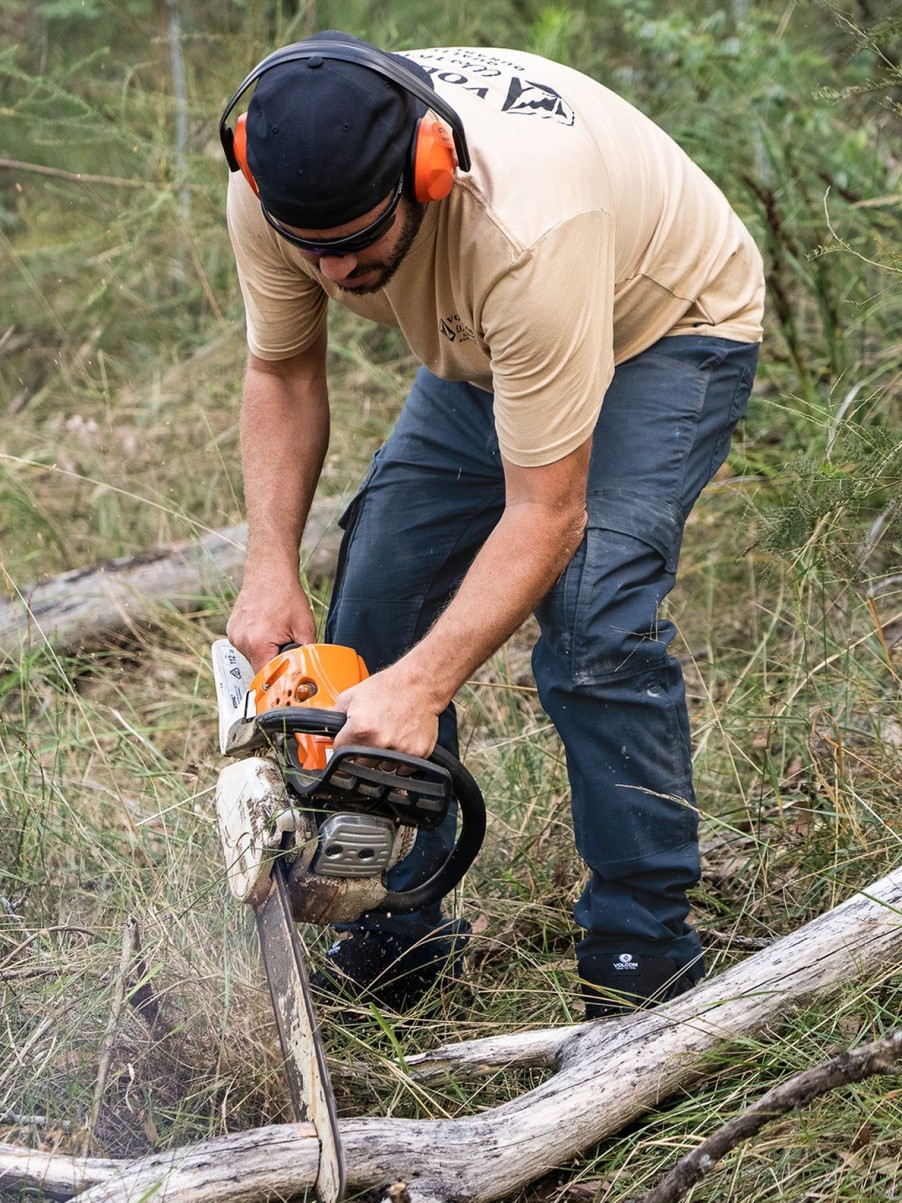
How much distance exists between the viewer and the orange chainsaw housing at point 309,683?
206 centimetres

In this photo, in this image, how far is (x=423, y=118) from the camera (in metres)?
1.92

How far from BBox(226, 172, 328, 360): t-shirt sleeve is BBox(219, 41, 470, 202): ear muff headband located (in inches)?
15.3

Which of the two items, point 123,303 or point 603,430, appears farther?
point 123,303

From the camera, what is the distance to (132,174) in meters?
6.08

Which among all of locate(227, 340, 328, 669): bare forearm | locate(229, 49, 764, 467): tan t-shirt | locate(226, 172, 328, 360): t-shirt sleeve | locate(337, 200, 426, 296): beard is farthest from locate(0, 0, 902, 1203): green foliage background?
locate(337, 200, 426, 296): beard

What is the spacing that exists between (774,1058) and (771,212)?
9.02ft

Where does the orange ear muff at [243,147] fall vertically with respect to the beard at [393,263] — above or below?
above

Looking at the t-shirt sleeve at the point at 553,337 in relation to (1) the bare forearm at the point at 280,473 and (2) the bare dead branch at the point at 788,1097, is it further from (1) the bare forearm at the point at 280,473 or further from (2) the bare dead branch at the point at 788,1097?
(2) the bare dead branch at the point at 788,1097

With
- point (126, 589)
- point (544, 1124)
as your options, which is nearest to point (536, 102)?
point (544, 1124)

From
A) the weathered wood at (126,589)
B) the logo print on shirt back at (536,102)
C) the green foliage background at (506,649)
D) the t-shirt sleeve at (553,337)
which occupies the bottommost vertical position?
the weathered wood at (126,589)

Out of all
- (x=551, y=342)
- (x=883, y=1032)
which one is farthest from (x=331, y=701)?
(x=883, y=1032)

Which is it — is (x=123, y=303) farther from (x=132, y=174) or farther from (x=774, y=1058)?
(x=774, y=1058)

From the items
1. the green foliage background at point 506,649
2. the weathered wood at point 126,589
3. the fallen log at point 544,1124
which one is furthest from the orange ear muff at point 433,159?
the weathered wood at point 126,589

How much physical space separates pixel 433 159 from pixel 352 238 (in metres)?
0.18
